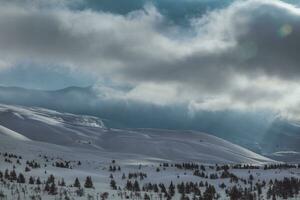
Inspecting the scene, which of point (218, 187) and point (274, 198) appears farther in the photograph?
point (218, 187)

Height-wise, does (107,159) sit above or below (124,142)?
below

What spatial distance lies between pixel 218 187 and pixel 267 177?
10022 millimetres

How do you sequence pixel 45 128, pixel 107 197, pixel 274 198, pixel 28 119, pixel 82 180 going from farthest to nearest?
pixel 28 119 < pixel 45 128 < pixel 82 180 < pixel 274 198 < pixel 107 197

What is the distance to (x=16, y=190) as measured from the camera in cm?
2433

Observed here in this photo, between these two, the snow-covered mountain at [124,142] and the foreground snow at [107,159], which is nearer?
the foreground snow at [107,159]

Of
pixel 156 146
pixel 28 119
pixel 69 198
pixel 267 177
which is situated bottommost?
pixel 69 198

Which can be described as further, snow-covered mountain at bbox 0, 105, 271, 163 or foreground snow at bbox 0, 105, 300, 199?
snow-covered mountain at bbox 0, 105, 271, 163

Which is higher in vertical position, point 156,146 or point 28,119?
point 28,119

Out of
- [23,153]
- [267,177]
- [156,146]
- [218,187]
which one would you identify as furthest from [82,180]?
[156,146]

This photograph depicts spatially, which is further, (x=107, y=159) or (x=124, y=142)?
(x=124, y=142)

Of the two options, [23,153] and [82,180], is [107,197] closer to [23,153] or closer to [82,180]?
[82,180]

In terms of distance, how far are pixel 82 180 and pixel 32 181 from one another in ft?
18.8

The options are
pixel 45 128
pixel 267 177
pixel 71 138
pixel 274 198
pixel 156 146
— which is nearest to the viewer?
pixel 274 198

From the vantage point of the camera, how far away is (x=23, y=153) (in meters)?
56.1
